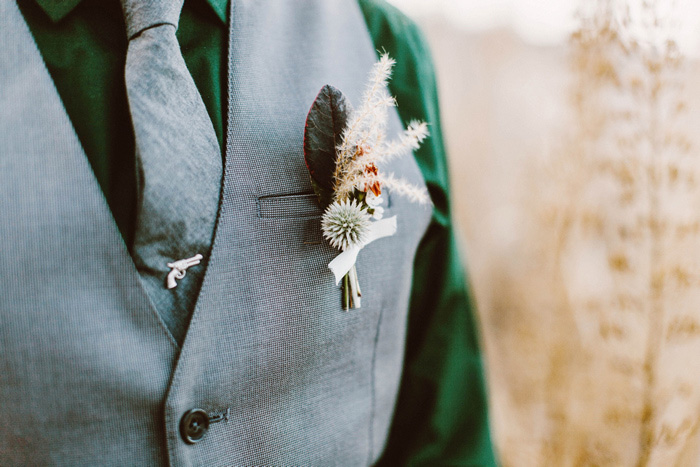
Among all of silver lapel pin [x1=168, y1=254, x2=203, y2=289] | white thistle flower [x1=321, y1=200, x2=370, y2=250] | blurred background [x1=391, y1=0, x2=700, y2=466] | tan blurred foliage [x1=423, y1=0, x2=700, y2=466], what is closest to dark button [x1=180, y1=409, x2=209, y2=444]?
silver lapel pin [x1=168, y1=254, x2=203, y2=289]

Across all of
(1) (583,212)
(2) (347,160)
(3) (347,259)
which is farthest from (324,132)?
(1) (583,212)

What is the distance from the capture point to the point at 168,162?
19.6 inches

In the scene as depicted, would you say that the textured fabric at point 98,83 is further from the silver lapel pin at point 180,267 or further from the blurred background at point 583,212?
the blurred background at point 583,212

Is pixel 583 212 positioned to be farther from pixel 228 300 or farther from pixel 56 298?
pixel 56 298

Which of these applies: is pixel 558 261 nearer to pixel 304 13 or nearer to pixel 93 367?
pixel 304 13

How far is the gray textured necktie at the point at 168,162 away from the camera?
1.63 feet

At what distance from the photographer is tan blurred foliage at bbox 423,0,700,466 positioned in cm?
104

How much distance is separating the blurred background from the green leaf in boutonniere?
47 centimetres

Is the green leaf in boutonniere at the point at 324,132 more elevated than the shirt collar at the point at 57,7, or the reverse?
the shirt collar at the point at 57,7

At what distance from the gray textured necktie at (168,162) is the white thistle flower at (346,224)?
0.15 metres

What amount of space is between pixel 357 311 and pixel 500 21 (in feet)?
5.38

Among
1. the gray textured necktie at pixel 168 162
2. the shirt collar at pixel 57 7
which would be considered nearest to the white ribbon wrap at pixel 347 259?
the gray textured necktie at pixel 168 162

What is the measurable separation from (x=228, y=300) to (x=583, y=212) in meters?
1.22

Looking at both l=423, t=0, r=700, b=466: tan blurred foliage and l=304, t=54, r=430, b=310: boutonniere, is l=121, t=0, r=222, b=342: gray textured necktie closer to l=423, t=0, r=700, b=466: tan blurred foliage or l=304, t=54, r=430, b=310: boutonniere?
l=304, t=54, r=430, b=310: boutonniere
